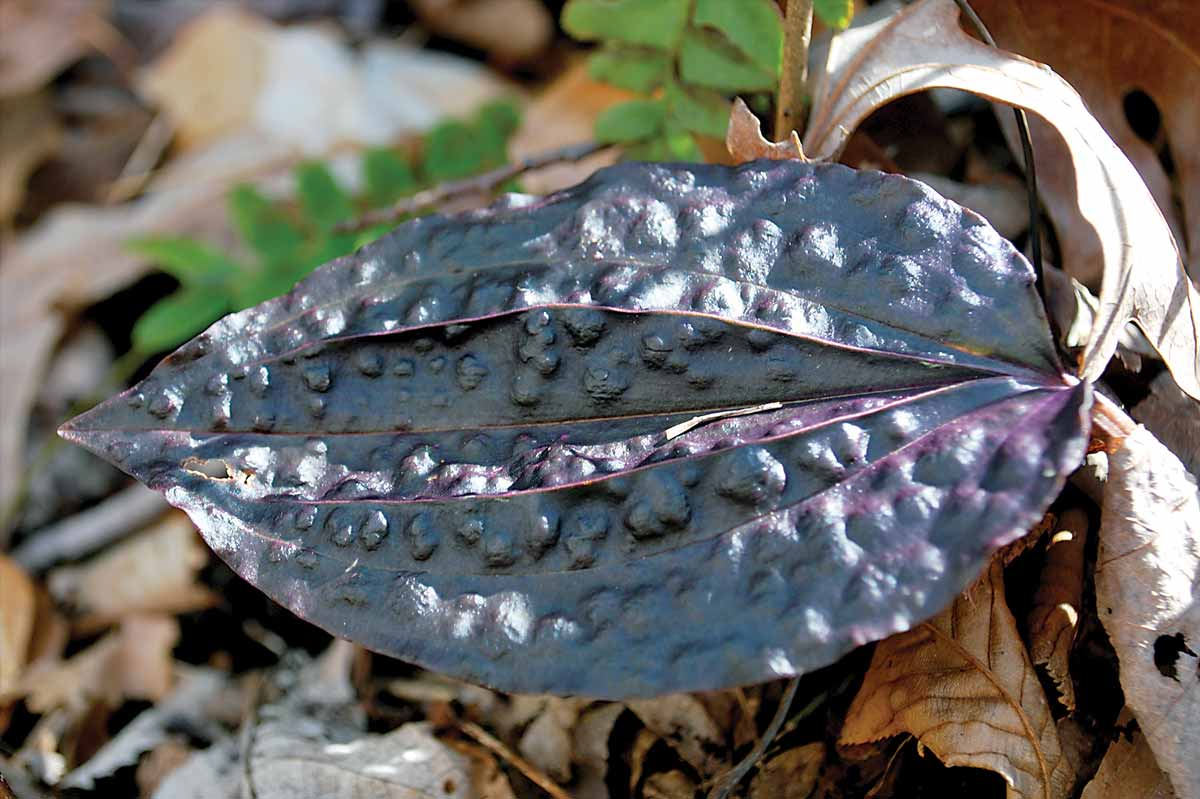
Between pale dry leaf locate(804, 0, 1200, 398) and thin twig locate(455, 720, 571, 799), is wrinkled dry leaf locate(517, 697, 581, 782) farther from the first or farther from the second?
pale dry leaf locate(804, 0, 1200, 398)

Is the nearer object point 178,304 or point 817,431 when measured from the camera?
point 817,431

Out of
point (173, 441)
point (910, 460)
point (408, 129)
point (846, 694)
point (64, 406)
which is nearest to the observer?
point (910, 460)

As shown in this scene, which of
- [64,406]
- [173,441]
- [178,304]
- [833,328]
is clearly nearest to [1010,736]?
[833,328]

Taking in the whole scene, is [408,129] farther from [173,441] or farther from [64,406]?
[173,441]

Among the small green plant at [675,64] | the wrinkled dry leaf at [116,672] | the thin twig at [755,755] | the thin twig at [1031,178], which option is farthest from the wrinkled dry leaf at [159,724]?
the thin twig at [1031,178]

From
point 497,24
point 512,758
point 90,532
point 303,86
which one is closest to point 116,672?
point 90,532

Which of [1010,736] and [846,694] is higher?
[1010,736]
